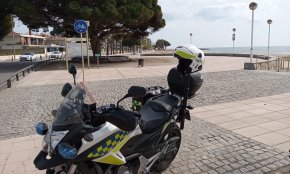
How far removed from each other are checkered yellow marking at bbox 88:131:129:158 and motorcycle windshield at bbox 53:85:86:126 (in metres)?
0.33

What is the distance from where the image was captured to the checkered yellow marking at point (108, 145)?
2.48m

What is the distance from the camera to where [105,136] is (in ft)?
8.24

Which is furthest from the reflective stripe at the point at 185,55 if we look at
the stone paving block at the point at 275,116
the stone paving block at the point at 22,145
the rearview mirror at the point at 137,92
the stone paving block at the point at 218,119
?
the stone paving block at the point at 275,116

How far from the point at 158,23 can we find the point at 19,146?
25952mm

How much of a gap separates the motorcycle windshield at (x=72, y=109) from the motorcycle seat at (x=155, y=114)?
0.80 metres

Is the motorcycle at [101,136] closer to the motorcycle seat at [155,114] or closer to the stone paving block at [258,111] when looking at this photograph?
the motorcycle seat at [155,114]

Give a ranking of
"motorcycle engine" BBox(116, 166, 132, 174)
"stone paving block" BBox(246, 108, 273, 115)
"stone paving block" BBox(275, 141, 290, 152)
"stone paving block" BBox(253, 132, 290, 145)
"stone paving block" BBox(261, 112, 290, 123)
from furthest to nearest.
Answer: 1. "stone paving block" BBox(246, 108, 273, 115)
2. "stone paving block" BBox(261, 112, 290, 123)
3. "stone paving block" BBox(253, 132, 290, 145)
4. "stone paving block" BBox(275, 141, 290, 152)
5. "motorcycle engine" BBox(116, 166, 132, 174)

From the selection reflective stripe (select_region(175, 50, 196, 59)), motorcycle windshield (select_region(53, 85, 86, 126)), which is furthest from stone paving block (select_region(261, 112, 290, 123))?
motorcycle windshield (select_region(53, 85, 86, 126))

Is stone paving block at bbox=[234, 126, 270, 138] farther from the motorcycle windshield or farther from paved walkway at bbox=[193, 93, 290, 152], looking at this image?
the motorcycle windshield

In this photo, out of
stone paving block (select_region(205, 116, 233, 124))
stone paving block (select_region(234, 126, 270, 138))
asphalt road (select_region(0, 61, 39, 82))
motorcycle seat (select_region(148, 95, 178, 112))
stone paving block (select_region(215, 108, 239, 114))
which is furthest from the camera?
asphalt road (select_region(0, 61, 39, 82))

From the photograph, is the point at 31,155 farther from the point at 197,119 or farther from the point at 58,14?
the point at 58,14

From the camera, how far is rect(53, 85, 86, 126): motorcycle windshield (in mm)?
2383

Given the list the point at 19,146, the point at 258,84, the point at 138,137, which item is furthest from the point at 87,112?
the point at 258,84

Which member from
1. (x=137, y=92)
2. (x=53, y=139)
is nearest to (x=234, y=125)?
(x=137, y=92)
